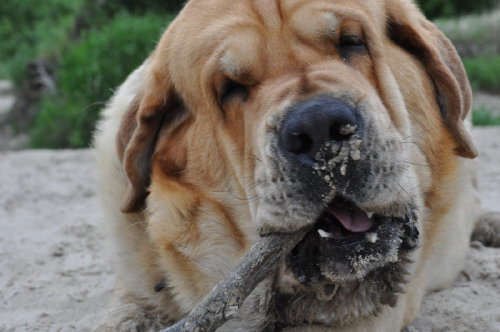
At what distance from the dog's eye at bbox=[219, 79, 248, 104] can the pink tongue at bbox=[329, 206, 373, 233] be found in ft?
2.11

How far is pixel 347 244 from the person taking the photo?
7.66ft

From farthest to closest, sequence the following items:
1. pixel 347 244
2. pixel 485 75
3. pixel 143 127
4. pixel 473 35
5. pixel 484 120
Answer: pixel 473 35 < pixel 485 75 < pixel 484 120 < pixel 143 127 < pixel 347 244

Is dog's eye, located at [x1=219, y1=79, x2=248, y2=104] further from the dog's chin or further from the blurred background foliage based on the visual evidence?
the blurred background foliage

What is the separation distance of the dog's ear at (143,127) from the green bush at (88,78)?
6332 mm

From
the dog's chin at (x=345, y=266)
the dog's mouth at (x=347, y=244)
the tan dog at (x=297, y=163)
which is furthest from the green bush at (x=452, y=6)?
the dog's mouth at (x=347, y=244)

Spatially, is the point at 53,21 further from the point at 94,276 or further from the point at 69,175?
the point at 94,276

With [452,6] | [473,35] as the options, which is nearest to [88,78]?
[473,35]

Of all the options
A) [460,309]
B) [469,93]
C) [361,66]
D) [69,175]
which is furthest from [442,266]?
[69,175]

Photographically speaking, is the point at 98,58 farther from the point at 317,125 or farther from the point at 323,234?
the point at 317,125

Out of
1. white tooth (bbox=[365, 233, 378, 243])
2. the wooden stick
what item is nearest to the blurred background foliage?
the wooden stick

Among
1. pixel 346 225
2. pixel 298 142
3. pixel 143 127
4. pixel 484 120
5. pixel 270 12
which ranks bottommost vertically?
pixel 484 120

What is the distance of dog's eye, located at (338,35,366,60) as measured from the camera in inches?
107

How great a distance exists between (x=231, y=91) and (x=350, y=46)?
488 mm

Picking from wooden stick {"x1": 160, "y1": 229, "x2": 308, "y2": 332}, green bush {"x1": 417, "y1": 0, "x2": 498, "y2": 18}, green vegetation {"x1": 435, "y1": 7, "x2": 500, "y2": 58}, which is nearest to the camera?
wooden stick {"x1": 160, "y1": 229, "x2": 308, "y2": 332}
